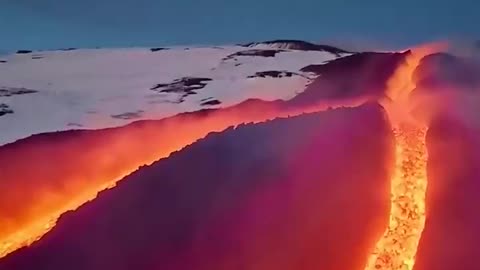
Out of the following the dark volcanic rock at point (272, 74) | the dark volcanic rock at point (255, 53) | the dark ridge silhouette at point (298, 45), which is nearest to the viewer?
the dark volcanic rock at point (272, 74)

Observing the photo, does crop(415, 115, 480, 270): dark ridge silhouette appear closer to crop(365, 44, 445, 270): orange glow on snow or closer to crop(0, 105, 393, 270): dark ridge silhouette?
crop(365, 44, 445, 270): orange glow on snow

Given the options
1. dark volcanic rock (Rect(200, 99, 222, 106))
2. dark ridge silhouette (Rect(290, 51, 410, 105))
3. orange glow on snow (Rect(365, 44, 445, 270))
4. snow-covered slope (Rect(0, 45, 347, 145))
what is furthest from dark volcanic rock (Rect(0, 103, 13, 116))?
orange glow on snow (Rect(365, 44, 445, 270))

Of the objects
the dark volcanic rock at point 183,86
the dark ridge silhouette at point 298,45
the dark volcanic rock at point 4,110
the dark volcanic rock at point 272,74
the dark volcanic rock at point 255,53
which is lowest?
the dark volcanic rock at point 4,110

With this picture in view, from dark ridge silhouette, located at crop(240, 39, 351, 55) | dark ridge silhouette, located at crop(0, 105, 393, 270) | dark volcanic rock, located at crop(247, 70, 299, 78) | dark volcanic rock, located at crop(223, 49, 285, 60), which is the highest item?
dark ridge silhouette, located at crop(240, 39, 351, 55)

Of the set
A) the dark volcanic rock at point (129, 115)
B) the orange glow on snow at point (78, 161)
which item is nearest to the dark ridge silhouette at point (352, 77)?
the orange glow on snow at point (78, 161)

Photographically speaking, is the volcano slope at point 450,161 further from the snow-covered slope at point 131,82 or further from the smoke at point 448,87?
the snow-covered slope at point 131,82
